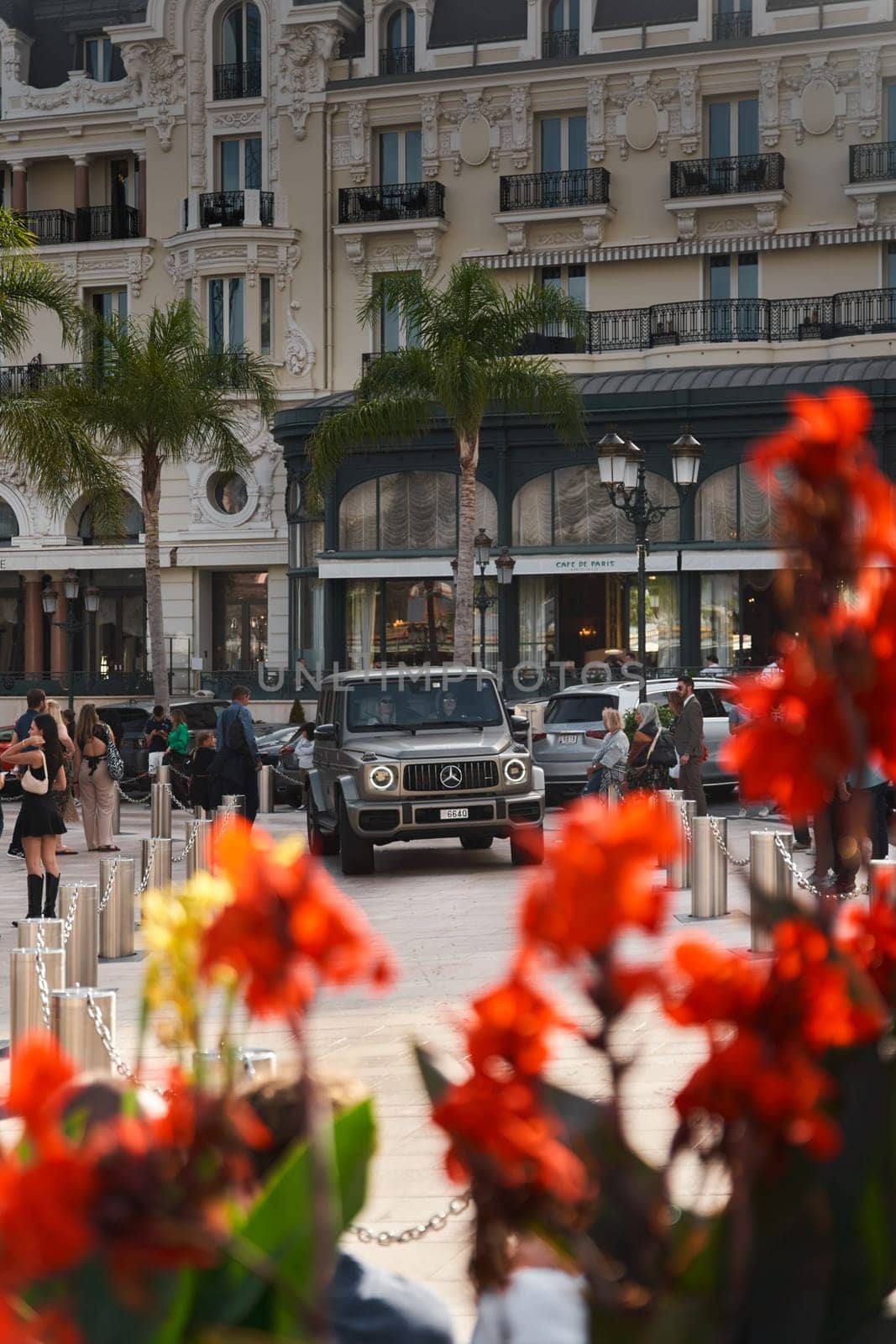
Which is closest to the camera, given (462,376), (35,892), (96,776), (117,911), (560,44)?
(117,911)

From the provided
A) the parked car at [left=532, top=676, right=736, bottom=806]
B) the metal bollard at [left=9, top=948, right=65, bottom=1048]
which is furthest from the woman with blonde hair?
the parked car at [left=532, top=676, right=736, bottom=806]

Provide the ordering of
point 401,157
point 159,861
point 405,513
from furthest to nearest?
point 401,157, point 405,513, point 159,861

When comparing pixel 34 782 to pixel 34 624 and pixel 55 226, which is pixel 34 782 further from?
pixel 55 226

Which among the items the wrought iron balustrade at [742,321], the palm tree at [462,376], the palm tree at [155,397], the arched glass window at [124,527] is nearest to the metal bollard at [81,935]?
the palm tree at [462,376]

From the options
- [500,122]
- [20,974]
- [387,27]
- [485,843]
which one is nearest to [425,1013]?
[20,974]

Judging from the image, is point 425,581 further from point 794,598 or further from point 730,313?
point 794,598

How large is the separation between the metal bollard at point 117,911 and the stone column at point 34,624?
37408 mm

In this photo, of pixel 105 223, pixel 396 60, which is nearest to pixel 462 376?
pixel 396 60

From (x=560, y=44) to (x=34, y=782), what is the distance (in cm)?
3682

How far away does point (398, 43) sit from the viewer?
46656 millimetres

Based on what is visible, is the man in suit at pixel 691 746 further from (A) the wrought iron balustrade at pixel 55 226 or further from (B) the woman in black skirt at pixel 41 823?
(A) the wrought iron balustrade at pixel 55 226

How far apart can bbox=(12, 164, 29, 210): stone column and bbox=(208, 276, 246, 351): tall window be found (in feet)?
23.4

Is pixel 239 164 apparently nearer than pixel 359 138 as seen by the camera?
No

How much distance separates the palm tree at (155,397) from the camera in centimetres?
3191
